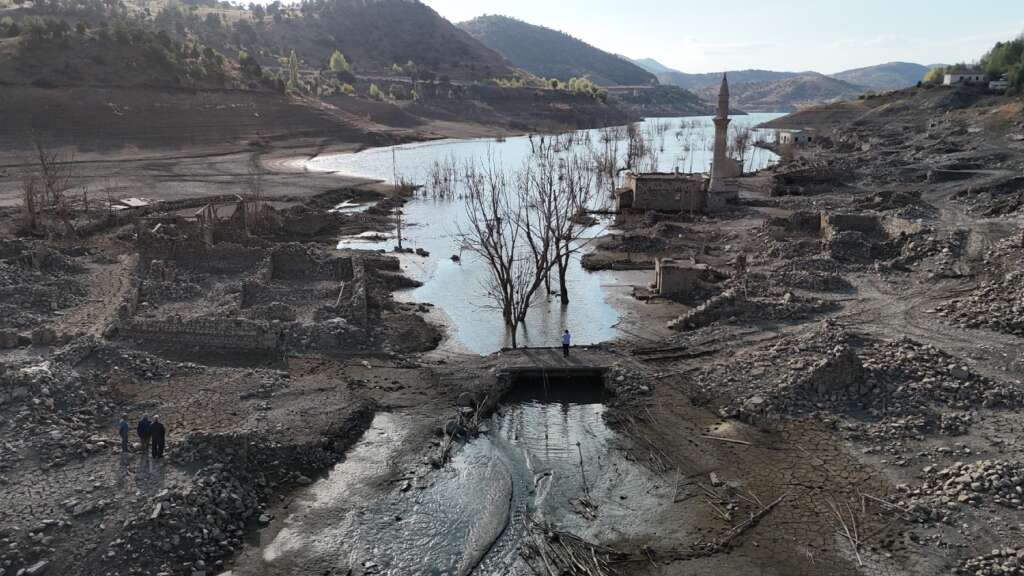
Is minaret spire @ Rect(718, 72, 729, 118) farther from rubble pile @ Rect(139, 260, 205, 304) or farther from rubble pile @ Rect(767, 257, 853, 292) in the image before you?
rubble pile @ Rect(139, 260, 205, 304)

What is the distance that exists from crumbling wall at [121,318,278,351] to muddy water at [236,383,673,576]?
5.57 meters

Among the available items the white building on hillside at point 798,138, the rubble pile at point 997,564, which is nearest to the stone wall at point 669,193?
the rubble pile at point 997,564

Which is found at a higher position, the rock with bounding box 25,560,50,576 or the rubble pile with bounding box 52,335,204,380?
the rubble pile with bounding box 52,335,204,380

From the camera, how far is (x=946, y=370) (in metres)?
17.2

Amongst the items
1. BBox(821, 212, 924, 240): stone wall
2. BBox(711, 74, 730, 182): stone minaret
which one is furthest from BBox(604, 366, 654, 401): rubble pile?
BBox(711, 74, 730, 182): stone minaret

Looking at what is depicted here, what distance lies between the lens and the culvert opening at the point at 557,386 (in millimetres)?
19484

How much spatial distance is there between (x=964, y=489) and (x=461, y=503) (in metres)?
9.55

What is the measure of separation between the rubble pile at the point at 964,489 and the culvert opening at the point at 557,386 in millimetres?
7902

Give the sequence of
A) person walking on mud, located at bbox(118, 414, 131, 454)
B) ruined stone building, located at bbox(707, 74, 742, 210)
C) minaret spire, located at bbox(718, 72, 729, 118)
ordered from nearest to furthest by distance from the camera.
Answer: person walking on mud, located at bbox(118, 414, 131, 454) → ruined stone building, located at bbox(707, 74, 742, 210) → minaret spire, located at bbox(718, 72, 729, 118)

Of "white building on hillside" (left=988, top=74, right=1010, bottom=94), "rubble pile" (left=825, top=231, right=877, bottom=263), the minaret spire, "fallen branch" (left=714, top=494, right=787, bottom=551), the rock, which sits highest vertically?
"white building on hillside" (left=988, top=74, right=1010, bottom=94)

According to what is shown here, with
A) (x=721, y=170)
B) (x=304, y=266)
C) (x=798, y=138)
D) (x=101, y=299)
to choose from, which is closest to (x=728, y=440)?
(x=304, y=266)

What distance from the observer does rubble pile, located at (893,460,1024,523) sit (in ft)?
42.2

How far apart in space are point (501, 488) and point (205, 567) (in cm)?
580

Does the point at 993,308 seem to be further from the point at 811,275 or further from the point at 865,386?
the point at 865,386
